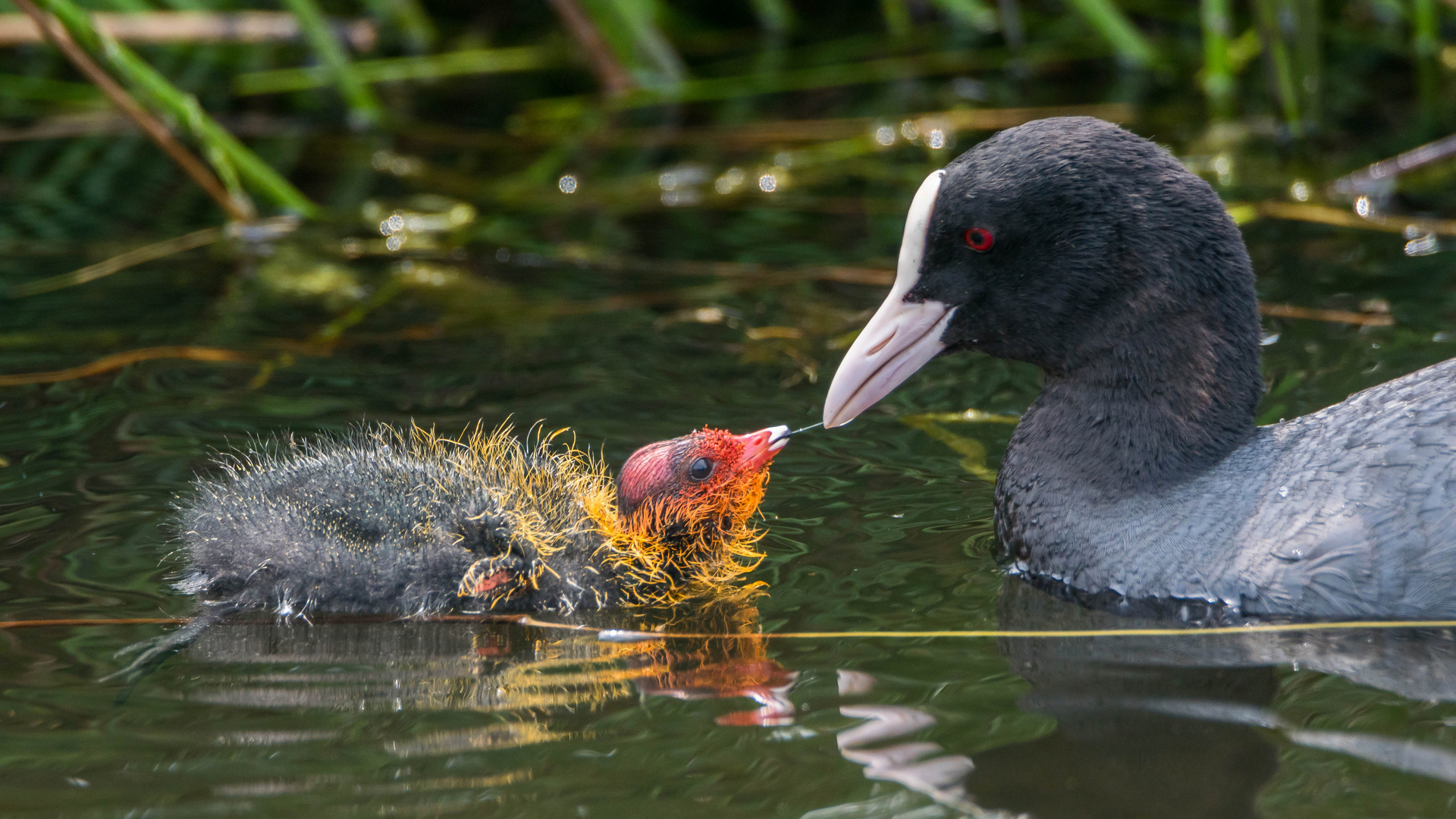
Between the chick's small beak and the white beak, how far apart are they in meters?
0.11

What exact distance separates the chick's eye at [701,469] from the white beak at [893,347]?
0.95 feet

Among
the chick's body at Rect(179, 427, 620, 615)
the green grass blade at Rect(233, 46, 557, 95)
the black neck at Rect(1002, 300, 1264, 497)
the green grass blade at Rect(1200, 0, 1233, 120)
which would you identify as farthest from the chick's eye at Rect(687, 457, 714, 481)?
the green grass blade at Rect(233, 46, 557, 95)

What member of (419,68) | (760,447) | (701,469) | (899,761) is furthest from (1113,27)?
(899,761)

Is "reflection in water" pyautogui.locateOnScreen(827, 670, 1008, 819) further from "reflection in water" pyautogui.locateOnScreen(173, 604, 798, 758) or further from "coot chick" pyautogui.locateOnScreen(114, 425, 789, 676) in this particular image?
"coot chick" pyautogui.locateOnScreen(114, 425, 789, 676)

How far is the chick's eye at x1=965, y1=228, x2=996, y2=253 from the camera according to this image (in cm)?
346

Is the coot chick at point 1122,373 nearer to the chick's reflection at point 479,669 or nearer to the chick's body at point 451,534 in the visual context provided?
the chick's body at point 451,534

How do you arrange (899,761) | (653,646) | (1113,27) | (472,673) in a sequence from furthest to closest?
(1113,27), (653,646), (472,673), (899,761)

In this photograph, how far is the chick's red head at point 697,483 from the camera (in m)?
3.46

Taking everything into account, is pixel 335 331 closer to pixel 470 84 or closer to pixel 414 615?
pixel 414 615

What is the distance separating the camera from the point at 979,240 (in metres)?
3.48

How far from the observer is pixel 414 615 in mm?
3283

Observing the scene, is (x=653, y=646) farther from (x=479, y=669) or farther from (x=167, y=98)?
(x=167, y=98)

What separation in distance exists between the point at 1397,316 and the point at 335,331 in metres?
3.41

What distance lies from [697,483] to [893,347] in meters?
0.55
